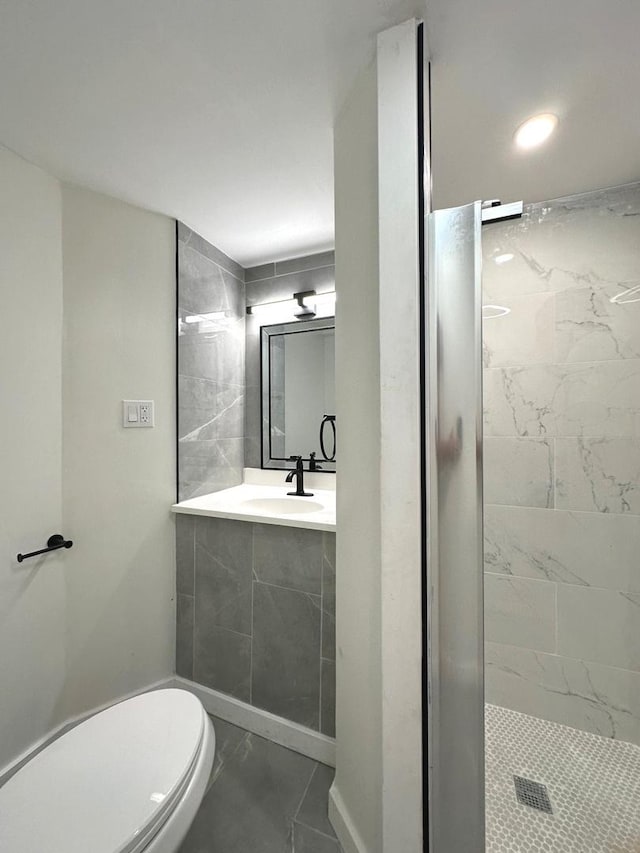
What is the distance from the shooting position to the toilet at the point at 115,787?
0.67 metres

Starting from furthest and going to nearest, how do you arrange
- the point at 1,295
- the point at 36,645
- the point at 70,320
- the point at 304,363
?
1. the point at 304,363
2. the point at 70,320
3. the point at 36,645
4. the point at 1,295

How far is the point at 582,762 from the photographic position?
1.24m

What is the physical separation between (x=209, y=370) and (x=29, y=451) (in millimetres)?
854

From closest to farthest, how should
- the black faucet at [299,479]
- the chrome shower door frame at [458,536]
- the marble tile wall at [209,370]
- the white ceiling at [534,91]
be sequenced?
the chrome shower door frame at [458,536] < the white ceiling at [534,91] < the marble tile wall at [209,370] < the black faucet at [299,479]

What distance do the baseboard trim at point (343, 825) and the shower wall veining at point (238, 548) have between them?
20 cm

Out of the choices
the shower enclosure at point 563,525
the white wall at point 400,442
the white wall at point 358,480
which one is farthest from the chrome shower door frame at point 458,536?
the shower enclosure at point 563,525

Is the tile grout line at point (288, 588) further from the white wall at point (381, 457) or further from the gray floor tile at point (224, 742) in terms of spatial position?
the gray floor tile at point (224, 742)

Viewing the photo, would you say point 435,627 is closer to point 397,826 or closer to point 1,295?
point 397,826

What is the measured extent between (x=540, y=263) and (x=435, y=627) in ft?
5.03

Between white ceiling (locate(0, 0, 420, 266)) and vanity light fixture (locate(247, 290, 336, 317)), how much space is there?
465 millimetres

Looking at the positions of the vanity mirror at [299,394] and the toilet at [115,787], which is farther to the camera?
the vanity mirror at [299,394]

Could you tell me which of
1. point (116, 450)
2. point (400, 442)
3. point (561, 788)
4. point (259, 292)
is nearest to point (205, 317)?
point (259, 292)

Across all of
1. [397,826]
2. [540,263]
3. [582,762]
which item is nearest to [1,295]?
[397,826]

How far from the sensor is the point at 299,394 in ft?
6.66
